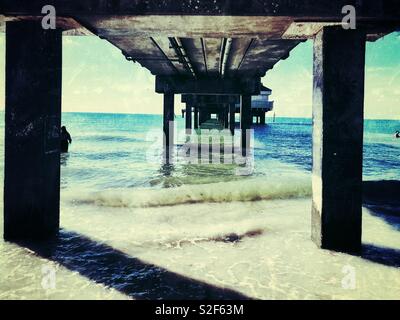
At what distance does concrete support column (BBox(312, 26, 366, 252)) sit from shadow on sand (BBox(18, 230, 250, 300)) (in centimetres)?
183

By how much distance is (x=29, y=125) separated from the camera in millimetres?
4391

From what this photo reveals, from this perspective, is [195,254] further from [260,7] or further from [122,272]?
[260,7]

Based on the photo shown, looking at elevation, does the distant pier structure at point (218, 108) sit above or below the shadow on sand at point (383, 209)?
above

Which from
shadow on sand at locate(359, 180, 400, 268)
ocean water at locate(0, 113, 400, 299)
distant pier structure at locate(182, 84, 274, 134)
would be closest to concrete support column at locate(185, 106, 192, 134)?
distant pier structure at locate(182, 84, 274, 134)

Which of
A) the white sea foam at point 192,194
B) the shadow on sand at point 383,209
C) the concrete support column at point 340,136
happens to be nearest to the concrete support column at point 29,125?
the white sea foam at point 192,194

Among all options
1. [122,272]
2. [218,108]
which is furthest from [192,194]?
[218,108]

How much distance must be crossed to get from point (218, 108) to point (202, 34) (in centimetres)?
3358

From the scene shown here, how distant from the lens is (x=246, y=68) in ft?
37.4

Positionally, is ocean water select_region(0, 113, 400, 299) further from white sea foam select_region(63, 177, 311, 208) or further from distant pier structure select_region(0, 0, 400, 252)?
distant pier structure select_region(0, 0, 400, 252)

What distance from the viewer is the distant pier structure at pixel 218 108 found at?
2478cm

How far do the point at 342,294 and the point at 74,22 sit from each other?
15.2 ft

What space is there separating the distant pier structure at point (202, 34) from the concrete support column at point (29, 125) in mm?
13

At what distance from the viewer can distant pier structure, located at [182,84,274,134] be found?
24.8 meters

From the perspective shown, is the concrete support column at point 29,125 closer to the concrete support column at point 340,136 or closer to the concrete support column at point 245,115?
the concrete support column at point 340,136
